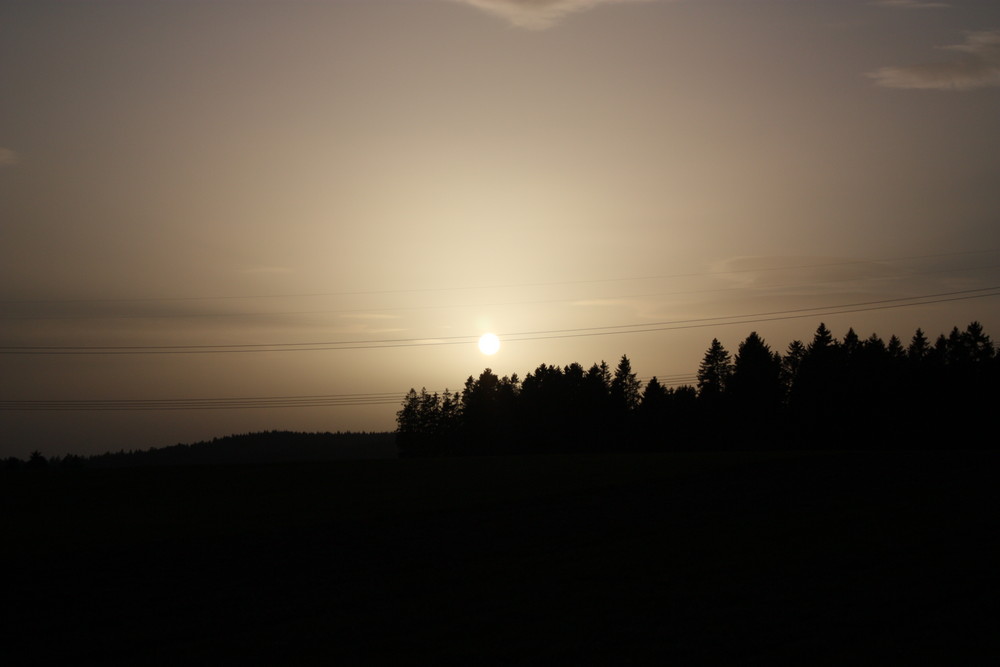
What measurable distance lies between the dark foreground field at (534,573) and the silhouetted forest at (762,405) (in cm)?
5873

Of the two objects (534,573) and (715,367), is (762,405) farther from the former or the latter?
(534,573)

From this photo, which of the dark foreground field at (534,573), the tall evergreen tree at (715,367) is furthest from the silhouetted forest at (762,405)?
the dark foreground field at (534,573)

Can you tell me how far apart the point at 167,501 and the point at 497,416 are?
93.4 meters

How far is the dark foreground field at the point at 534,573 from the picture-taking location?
14.8 metres

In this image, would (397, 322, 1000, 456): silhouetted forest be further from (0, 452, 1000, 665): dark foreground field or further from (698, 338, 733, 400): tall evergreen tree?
(0, 452, 1000, 665): dark foreground field

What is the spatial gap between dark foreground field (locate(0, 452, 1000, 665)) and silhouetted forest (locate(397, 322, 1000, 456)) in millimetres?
58733

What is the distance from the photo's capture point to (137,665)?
1474 centimetres

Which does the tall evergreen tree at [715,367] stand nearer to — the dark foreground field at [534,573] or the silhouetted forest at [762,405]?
the silhouetted forest at [762,405]

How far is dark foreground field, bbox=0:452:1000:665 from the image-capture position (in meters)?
14.8

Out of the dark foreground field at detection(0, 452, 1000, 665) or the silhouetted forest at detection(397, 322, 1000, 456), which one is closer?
the dark foreground field at detection(0, 452, 1000, 665)

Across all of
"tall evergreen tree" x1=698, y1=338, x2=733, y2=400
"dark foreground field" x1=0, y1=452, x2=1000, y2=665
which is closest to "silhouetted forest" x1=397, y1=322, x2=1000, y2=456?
"tall evergreen tree" x1=698, y1=338, x2=733, y2=400

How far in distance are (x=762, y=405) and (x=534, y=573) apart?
94.1m

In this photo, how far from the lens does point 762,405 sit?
353ft

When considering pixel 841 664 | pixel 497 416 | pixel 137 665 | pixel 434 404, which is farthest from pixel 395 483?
pixel 434 404
